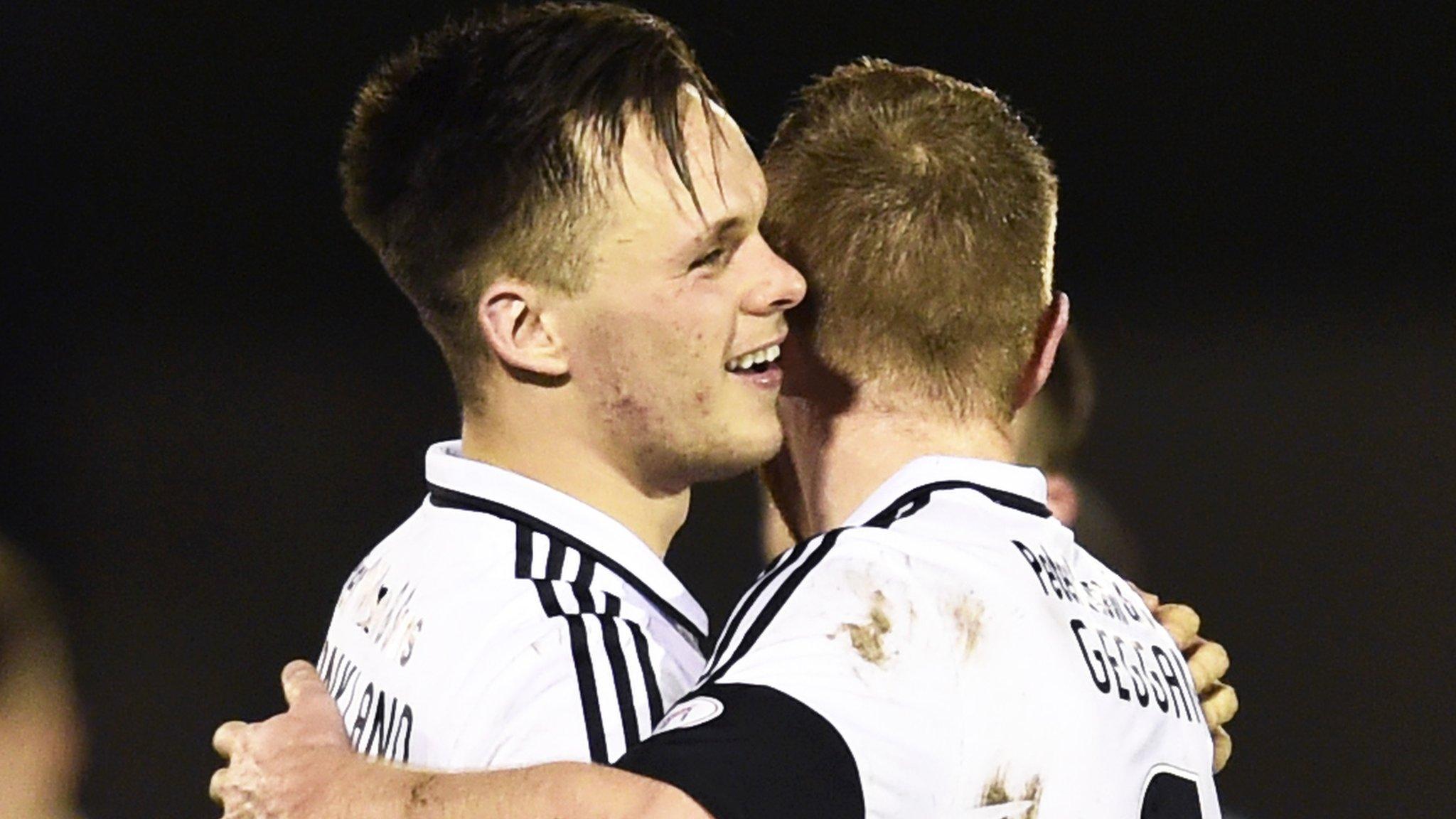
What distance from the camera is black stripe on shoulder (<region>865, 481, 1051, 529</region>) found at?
62.8 inches

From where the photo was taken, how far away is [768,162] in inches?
72.2

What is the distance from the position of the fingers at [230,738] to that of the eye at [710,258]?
1.77 feet

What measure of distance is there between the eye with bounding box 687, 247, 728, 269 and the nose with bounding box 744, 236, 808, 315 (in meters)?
0.02

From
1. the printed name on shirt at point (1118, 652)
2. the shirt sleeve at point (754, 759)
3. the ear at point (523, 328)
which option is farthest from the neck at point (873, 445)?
the shirt sleeve at point (754, 759)

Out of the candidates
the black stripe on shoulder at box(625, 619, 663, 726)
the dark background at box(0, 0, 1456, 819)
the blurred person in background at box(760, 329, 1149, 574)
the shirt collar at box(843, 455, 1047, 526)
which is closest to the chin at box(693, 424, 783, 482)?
the shirt collar at box(843, 455, 1047, 526)

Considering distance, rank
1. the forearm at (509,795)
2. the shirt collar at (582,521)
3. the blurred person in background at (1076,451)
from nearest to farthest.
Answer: the forearm at (509,795), the shirt collar at (582,521), the blurred person in background at (1076,451)

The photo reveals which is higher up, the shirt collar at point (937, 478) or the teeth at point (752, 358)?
the teeth at point (752, 358)

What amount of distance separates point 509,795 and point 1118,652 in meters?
0.53

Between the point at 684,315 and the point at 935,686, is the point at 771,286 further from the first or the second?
the point at 935,686

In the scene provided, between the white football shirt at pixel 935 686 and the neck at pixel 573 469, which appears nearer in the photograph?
the white football shirt at pixel 935 686

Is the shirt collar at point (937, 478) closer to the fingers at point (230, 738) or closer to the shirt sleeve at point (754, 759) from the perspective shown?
the shirt sleeve at point (754, 759)

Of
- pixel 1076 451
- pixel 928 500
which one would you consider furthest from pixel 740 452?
pixel 1076 451

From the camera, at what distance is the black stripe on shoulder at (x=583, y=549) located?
1639 mm

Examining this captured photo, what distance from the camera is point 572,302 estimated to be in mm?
1682
